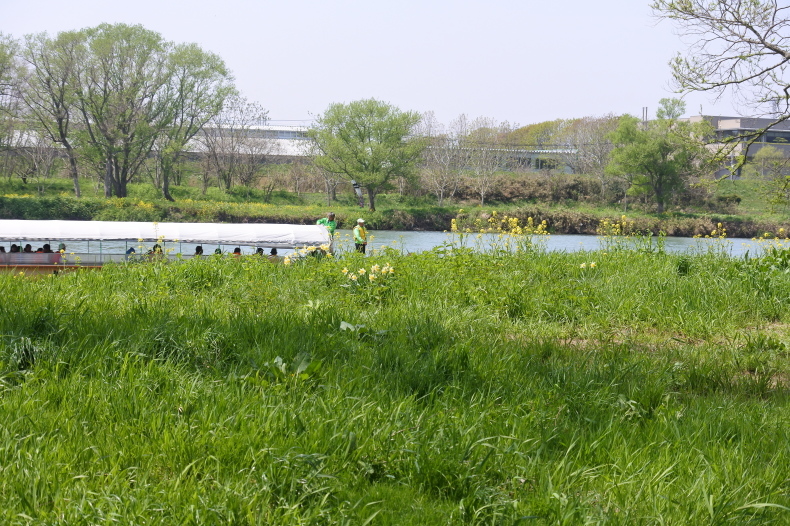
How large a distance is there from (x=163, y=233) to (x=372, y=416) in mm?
18934

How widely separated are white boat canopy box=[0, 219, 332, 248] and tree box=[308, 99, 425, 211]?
120 feet

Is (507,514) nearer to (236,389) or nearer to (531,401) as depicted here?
(531,401)

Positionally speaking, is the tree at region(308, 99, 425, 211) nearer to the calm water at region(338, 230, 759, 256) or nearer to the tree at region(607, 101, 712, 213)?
the calm water at region(338, 230, 759, 256)

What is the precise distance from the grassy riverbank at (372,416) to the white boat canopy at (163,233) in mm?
13518

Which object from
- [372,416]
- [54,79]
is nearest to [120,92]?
[54,79]

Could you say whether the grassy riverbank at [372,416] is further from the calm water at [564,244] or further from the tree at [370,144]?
the tree at [370,144]

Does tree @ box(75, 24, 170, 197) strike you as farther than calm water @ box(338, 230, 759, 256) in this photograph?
Yes

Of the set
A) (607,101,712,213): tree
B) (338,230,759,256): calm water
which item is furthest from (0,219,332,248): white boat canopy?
(607,101,712,213): tree

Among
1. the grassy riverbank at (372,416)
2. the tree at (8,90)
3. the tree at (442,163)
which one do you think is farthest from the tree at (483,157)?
the grassy riverbank at (372,416)

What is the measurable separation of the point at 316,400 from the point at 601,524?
1.79 m

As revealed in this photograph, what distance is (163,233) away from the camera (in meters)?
21.4

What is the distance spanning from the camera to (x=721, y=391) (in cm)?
564

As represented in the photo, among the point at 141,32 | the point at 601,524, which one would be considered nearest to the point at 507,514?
the point at 601,524

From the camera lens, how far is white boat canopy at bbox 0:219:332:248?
20.3m
